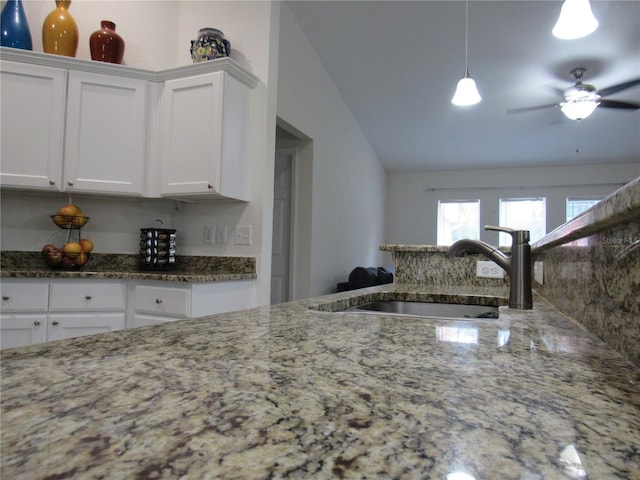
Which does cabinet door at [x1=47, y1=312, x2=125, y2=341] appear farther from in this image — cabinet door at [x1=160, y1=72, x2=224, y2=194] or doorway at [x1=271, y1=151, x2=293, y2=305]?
doorway at [x1=271, y1=151, x2=293, y2=305]

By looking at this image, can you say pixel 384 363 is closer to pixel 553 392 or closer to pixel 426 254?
pixel 553 392

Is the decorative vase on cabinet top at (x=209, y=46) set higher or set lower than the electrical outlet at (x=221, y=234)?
higher

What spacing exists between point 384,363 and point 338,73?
165 inches

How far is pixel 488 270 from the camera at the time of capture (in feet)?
5.83

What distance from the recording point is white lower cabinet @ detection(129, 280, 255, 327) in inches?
77.1

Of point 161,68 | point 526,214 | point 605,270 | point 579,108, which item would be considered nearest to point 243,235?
point 161,68

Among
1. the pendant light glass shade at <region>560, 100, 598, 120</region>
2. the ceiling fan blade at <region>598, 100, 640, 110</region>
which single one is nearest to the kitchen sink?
the pendant light glass shade at <region>560, 100, 598, 120</region>

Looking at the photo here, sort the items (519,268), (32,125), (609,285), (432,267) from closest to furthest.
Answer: (609,285)
(519,268)
(432,267)
(32,125)

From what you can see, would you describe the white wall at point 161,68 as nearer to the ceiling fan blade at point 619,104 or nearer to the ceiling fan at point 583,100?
the ceiling fan at point 583,100

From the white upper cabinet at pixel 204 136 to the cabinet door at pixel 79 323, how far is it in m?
0.79

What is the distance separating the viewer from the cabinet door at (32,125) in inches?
86.4

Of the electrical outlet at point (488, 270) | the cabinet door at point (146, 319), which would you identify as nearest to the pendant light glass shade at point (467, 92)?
the electrical outlet at point (488, 270)

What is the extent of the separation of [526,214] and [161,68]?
6344mm

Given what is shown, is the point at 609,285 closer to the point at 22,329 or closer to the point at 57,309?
the point at 57,309
